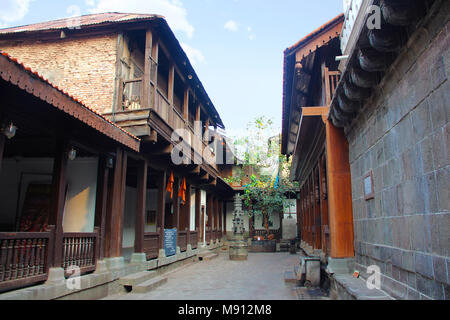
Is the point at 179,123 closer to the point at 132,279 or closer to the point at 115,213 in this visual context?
the point at 115,213

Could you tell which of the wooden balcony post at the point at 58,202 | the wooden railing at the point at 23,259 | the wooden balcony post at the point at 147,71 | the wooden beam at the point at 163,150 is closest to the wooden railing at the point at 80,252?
the wooden balcony post at the point at 58,202

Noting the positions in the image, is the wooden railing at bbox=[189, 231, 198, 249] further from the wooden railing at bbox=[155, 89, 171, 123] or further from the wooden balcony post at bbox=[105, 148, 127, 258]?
the wooden balcony post at bbox=[105, 148, 127, 258]

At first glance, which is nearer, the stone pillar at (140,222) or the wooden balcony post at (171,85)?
the stone pillar at (140,222)

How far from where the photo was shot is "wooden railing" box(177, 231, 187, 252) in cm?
1336

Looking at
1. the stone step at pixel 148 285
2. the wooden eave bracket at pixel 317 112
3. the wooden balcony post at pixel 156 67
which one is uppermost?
the wooden balcony post at pixel 156 67

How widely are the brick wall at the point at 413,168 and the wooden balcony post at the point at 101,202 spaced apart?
5.69m

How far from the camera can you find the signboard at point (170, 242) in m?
11.7

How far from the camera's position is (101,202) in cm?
793

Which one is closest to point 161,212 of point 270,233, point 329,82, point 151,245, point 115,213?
point 151,245

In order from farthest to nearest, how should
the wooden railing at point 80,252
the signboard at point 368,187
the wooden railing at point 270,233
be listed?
the wooden railing at point 270,233 → the wooden railing at point 80,252 → the signboard at point 368,187

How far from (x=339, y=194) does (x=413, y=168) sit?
3.36 metres

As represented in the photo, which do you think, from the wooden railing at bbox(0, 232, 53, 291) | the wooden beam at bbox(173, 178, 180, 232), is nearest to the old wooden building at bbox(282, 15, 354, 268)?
the wooden beam at bbox(173, 178, 180, 232)

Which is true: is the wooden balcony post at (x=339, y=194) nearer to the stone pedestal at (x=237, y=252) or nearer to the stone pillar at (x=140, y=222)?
the stone pillar at (x=140, y=222)

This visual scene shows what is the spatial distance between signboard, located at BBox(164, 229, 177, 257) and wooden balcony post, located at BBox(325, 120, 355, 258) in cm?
631
